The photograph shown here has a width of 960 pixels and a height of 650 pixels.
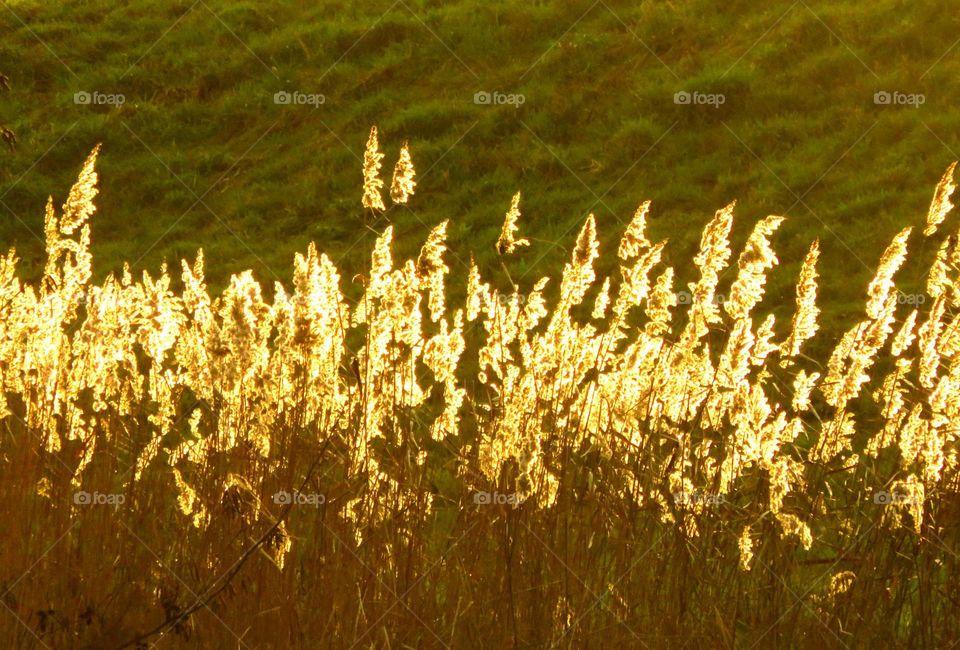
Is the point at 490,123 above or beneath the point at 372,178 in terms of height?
above

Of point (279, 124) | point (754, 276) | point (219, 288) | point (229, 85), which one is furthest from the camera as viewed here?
point (229, 85)

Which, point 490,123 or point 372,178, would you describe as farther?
point 490,123

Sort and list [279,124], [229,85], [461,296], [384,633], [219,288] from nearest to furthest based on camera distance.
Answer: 1. [384,633]
2. [461,296]
3. [219,288]
4. [279,124]
5. [229,85]

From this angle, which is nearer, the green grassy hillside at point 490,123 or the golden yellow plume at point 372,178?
the golden yellow plume at point 372,178

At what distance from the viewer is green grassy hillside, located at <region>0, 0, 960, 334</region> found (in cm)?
987

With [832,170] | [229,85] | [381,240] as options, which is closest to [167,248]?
[229,85]

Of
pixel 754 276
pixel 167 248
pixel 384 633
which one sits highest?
pixel 167 248

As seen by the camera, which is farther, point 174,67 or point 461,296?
point 174,67

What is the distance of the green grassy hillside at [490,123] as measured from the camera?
987 centimetres

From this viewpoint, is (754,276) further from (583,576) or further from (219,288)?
(219,288)

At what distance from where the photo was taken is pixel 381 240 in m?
3.04

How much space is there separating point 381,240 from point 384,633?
957mm

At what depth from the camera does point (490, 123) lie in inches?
473

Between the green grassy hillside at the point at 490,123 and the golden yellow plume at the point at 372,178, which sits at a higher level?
the green grassy hillside at the point at 490,123
